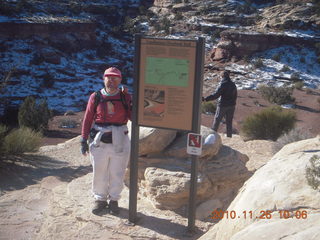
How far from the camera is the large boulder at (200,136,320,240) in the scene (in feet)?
8.43

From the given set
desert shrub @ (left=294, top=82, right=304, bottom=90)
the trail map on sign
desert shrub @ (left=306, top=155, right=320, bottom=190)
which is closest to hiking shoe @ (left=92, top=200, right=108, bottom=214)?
the trail map on sign

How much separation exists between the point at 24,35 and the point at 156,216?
2956cm

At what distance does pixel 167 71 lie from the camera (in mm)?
4160

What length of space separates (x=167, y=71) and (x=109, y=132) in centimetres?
85

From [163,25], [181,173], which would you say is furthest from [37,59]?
[181,173]

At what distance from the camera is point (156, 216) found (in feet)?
15.6

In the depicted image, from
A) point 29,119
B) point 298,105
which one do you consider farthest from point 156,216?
point 298,105

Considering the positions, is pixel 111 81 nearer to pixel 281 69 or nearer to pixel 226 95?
pixel 226 95

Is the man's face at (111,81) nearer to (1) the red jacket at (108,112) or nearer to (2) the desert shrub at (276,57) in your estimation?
(1) the red jacket at (108,112)

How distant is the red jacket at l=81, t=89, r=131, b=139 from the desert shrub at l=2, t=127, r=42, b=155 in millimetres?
3394

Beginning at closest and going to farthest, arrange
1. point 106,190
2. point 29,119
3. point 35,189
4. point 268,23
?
point 106,190, point 35,189, point 29,119, point 268,23

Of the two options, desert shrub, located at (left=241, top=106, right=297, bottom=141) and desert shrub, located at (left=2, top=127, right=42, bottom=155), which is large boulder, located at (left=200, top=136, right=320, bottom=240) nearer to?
desert shrub, located at (left=2, top=127, right=42, bottom=155)

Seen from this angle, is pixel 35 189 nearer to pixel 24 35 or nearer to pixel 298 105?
pixel 298 105
